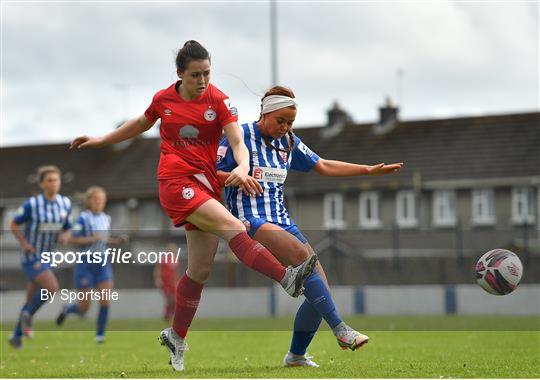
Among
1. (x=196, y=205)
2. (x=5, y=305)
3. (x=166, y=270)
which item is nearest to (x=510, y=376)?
(x=196, y=205)

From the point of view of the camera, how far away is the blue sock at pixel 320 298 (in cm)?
903

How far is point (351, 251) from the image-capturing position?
→ 30.0 meters

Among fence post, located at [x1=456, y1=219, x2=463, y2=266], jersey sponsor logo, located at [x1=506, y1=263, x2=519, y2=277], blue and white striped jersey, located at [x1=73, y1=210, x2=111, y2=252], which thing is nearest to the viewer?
jersey sponsor logo, located at [x1=506, y1=263, x2=519, y2=277]

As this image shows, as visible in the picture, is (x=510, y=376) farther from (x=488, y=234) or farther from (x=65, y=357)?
(x=488, y=234)

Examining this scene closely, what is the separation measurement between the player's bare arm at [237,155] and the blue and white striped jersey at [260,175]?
297 millimetres

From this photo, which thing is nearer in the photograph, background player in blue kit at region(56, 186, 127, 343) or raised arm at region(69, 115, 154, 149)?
raised arm at region(69, 115, 154, 149)

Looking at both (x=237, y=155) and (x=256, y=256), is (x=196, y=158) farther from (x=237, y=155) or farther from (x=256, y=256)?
(x=256, y=256)

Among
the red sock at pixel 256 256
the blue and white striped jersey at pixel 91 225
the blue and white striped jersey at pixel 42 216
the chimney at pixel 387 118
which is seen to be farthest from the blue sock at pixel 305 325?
the chimney at pixel 387 118

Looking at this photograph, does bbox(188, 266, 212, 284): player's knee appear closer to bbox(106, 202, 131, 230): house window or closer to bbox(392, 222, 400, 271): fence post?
bbox(392, 222, 400, 271): fence post

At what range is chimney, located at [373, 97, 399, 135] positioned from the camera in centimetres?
5616

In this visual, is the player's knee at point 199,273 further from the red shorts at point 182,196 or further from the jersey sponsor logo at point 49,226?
the jersey sponsor logo at point 49,226

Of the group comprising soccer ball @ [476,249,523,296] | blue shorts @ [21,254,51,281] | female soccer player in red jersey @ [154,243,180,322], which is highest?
soccer ball @ [476,249,523,296]

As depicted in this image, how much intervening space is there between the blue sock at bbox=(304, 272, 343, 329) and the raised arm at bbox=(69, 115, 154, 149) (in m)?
1.78

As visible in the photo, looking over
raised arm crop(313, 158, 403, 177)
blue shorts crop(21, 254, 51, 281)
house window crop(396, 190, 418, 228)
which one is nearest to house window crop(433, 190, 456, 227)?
house window crop(396, 190, 418, 228)
